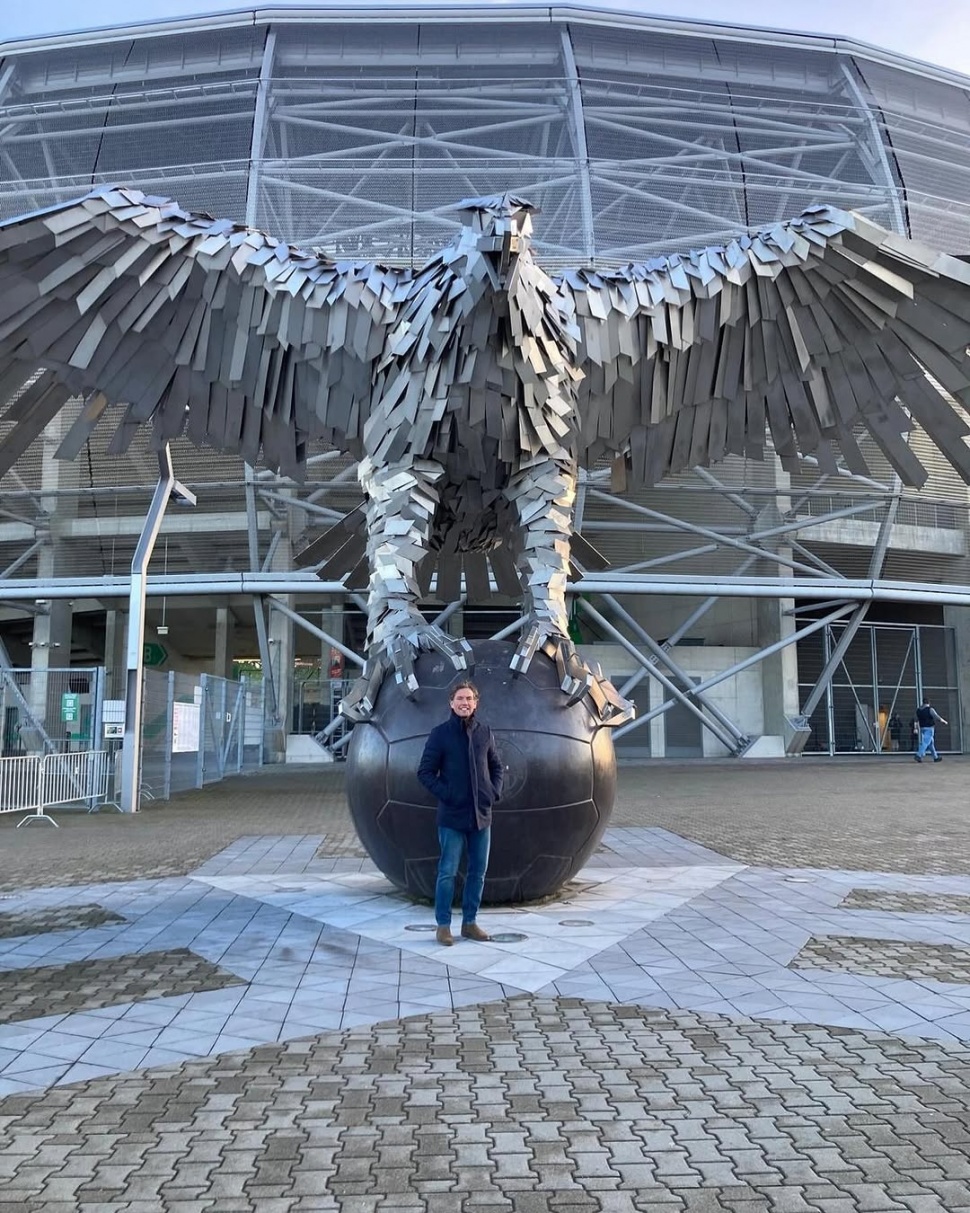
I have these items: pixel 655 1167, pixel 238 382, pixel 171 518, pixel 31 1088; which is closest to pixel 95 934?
pixel 31 1088

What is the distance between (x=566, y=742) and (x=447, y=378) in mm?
→ 2339

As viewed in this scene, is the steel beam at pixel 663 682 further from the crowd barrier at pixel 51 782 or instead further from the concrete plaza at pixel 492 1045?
the concrete plaza at pixel 492 1045

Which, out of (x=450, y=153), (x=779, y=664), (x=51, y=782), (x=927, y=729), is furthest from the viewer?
(x=779, y=664)

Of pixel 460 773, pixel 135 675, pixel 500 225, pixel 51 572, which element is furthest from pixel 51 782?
pixel 500 225

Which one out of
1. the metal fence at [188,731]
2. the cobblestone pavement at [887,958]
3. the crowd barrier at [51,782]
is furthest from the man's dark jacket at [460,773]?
the metal fence at [188,731]

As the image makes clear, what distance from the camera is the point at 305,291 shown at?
6.25 metres

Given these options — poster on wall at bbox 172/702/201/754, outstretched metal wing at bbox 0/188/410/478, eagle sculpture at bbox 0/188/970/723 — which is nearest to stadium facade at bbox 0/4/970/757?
poster on wall at bbox 172/702/201/754

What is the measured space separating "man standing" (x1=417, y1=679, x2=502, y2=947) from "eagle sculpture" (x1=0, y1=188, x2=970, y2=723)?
2.27 ft

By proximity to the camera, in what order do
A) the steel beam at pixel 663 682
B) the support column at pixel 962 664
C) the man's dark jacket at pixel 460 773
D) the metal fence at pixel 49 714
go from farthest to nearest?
1. the support column at pixel 962 664
2. the steel beam at pixel 663 682
3. the metal fence at pixel 49 714
4. the man's dark jacket at pixel 460 773

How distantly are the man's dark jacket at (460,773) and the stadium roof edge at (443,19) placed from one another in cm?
2236

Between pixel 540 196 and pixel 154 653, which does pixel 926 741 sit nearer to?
pixel 540 196

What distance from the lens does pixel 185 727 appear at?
16.0m

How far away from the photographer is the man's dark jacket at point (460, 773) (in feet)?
17.1

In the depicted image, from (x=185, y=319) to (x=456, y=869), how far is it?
390 cm
